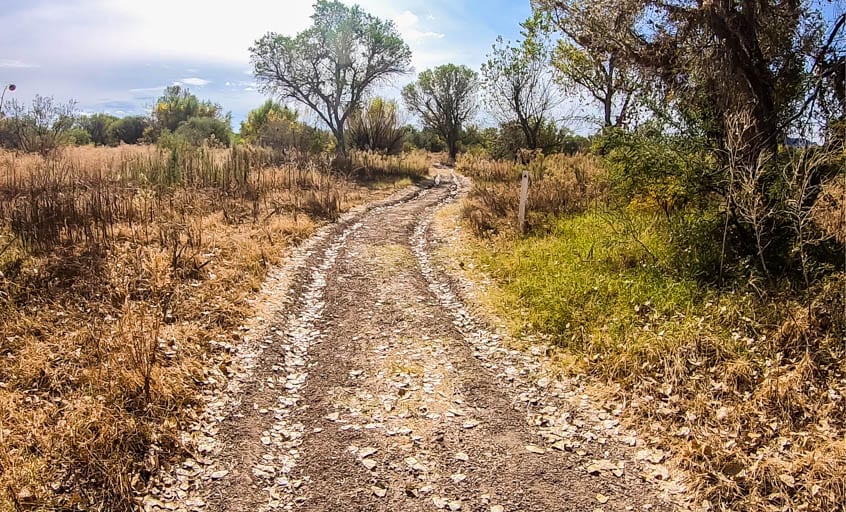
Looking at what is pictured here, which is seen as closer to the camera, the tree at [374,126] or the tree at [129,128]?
the tree at [374,126]

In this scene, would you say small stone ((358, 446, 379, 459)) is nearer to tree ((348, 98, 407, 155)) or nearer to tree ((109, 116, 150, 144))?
tree ((348, 98, 407, 155))

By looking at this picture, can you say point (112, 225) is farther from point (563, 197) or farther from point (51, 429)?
point (563, 197)

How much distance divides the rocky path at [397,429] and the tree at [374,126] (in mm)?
22835

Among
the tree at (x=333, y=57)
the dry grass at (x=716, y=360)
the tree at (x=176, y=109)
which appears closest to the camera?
the dry grass at (x=716, y=360)

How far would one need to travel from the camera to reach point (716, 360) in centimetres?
446

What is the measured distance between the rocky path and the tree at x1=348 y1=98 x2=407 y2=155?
22.8 metres

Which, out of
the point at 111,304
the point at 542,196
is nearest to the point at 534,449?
the point at 111,304

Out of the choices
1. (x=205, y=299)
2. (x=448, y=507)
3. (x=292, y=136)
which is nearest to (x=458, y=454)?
(x=448, y=507)

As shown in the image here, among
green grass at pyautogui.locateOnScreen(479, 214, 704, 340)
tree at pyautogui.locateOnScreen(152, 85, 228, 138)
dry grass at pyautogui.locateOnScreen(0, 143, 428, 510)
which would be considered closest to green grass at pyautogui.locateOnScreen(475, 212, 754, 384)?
green grass at pyautogui.locateOnScreen(479, 214, 704, 340)

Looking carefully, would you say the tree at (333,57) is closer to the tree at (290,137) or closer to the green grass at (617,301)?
the tree at (290,137)

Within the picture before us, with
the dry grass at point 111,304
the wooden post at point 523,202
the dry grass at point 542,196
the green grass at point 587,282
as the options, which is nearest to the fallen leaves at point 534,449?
the green grass at point 587,282

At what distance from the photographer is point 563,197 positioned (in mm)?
10766

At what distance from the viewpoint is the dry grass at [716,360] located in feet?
10.9

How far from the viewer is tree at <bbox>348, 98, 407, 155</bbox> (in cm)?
2812
